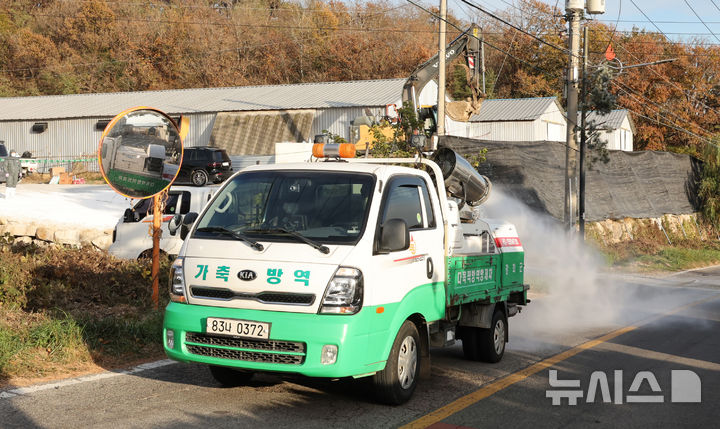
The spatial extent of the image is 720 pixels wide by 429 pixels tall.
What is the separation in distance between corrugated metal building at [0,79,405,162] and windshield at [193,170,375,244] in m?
30.3

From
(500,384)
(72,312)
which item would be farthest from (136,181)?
(500,384)

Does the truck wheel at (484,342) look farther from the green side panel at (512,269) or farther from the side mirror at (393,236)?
the side mirror at (393,236)

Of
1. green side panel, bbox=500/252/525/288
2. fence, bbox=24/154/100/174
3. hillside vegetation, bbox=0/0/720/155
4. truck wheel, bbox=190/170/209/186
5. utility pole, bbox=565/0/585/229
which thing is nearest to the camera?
green side panel, bbox=500/252/525/288

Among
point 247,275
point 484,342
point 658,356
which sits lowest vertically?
point 658,356

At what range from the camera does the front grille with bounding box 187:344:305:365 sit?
5.87 meters

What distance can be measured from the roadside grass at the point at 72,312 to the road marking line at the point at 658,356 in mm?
5653

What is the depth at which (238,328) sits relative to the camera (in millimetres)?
5984

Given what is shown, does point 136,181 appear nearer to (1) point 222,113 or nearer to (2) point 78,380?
(2) point 78,380

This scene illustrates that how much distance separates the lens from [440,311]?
719 centimetres

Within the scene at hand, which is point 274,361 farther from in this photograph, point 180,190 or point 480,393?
point 180,190

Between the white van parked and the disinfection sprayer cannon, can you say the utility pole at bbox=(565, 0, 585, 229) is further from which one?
the disinfection sprayer cannon

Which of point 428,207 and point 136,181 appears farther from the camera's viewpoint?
point 136,181

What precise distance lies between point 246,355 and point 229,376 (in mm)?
1151

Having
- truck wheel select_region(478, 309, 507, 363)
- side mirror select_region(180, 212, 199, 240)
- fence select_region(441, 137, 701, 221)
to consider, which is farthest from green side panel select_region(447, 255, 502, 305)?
fence select_region(441, 137, 701, 221)
